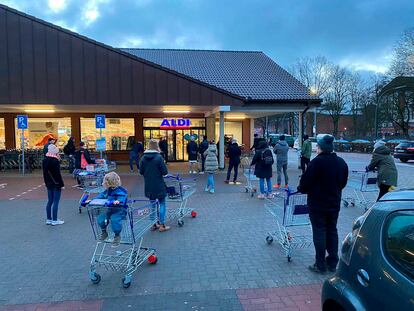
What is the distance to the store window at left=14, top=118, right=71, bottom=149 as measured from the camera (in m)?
21.4

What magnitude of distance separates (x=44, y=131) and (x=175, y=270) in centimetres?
1942

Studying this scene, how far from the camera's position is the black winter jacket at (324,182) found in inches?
182

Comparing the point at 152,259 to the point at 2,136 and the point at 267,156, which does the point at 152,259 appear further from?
the point at 2,136

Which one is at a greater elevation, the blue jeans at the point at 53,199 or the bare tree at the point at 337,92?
the bare tree at the point at 337,92

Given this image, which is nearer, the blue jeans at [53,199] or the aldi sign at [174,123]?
the blue jeans at [53,199]

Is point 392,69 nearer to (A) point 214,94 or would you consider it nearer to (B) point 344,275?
(A) point 214,94

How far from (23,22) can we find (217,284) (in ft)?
49.6

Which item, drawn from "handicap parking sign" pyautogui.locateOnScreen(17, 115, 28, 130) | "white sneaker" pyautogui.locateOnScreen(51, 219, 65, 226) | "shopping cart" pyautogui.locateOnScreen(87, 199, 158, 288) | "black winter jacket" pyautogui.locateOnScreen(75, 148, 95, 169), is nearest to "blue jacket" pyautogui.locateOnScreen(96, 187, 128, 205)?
"shopping cart" pyautogui.locateOnScreen(87, 199, 158, 288)

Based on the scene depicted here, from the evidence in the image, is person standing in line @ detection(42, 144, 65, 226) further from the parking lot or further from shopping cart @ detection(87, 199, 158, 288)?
shopping cart @ detection(87, 199, 158, 288)

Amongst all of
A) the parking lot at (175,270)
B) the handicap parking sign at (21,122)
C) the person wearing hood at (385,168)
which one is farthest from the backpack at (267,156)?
the handicap parking sign at (21,122)

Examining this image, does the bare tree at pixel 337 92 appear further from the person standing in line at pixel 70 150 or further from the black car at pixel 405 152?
the person standing in line at pixel 70 150

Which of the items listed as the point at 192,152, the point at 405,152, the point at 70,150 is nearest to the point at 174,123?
the point at 192,152

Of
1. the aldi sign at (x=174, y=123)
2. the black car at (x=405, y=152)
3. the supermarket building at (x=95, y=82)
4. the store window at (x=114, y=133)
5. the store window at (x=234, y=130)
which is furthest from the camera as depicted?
the store window at (x=234, y=130)

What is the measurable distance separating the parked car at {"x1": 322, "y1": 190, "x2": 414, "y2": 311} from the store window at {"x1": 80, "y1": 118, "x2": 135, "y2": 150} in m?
20.6
